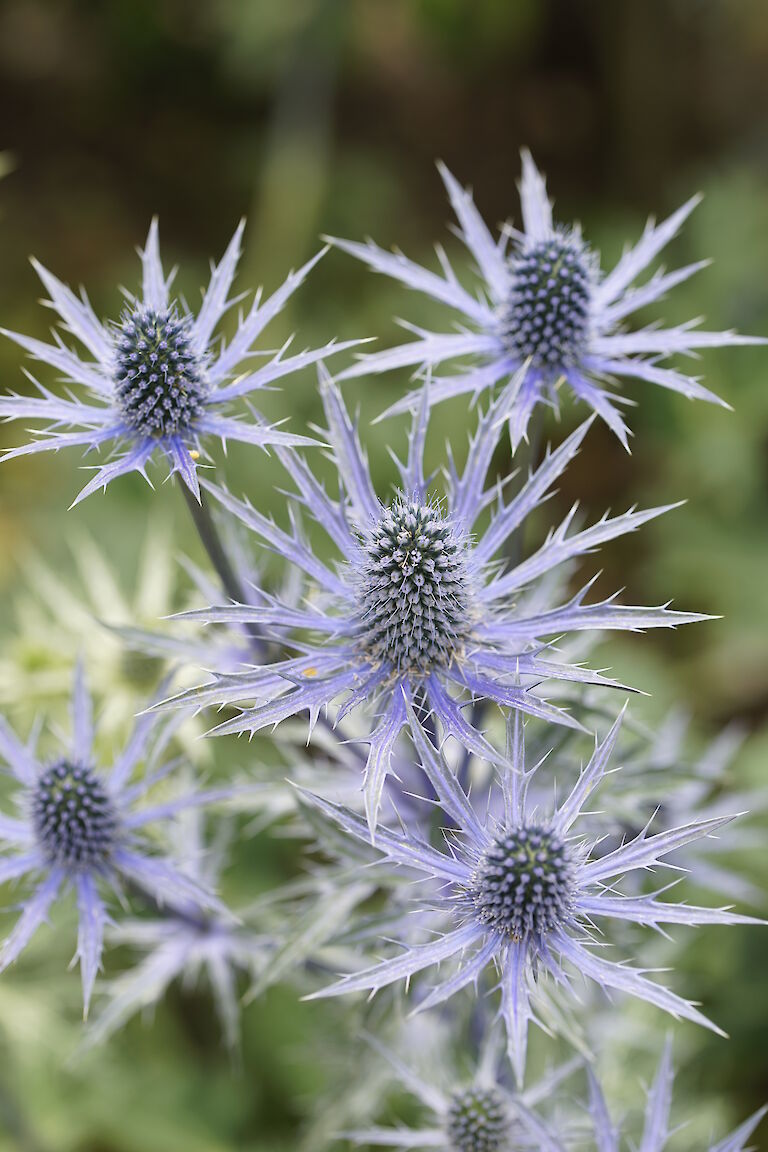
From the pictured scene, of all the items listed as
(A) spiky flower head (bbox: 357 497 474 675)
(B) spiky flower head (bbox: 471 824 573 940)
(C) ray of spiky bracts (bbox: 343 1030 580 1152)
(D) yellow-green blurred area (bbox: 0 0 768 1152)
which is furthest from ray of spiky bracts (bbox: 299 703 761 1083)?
(D) yellow-green blurred area (bbox: 0 0 768 1152)

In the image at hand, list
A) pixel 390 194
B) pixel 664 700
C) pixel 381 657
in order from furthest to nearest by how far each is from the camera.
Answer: pixel 390 194 < pixel 664 700 < pixel 381 657

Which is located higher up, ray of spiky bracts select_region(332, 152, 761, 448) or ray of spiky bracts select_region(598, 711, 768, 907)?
ray of spiky bracts select_region(332, 152, 761, 448)

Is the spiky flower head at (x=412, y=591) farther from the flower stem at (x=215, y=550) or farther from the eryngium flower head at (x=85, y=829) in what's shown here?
the eryngium flower head at (x=85, y=829)

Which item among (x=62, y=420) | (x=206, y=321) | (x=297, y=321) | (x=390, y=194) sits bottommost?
(x=62, y=420)

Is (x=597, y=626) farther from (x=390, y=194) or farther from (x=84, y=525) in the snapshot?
(x=390, y=194)

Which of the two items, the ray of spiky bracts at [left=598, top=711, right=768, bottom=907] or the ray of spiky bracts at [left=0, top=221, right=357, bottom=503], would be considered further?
the ray of spiky bracts at [left=598, top=711, right=768, bottom=907]

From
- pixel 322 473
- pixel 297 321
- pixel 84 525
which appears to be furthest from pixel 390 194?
pixel 84 525

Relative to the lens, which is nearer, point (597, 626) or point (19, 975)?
point (597, 626)

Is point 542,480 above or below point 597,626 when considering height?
above

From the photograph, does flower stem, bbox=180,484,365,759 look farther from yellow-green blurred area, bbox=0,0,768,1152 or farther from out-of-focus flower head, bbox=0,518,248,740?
yellow-green blurred area, bbox=0,0,768,1152
